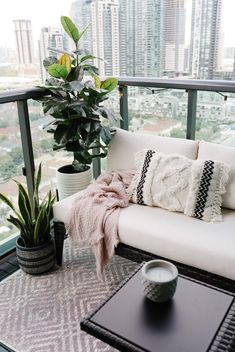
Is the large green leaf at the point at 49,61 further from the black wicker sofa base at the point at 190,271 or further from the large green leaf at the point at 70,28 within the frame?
the black wicker sofa base at the point at 190,271

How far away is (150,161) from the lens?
2.40m

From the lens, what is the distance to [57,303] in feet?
7.06

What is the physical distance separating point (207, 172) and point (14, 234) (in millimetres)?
1613

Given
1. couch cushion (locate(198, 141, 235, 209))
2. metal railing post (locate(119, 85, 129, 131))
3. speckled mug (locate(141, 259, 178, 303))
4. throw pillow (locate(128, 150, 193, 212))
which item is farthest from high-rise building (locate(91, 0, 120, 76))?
speckled mug (locate(141, 259, 178, 303))

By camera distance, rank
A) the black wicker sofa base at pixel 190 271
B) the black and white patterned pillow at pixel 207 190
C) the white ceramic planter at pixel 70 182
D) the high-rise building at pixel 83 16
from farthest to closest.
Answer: the high-rise building at pixel 83 16 < the white ceramic planter at pixel 70 182 < the black and white patterned pillow at pixel 207 190 < the black wicker sofa base at pixel 190 271

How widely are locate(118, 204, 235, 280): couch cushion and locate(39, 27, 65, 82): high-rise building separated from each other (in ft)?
4.53

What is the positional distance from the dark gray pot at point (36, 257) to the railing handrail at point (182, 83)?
1.52m

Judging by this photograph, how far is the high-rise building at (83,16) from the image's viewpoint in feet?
9.38

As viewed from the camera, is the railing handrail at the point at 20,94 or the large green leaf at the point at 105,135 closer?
the railing handrail at the point at 20,94

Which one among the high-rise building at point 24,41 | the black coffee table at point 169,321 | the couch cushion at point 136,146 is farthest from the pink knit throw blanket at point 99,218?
the high-rise building at point 24,41

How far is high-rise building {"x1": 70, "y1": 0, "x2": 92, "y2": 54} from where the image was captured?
9.38 ft

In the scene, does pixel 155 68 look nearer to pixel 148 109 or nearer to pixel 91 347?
pixel 148 109

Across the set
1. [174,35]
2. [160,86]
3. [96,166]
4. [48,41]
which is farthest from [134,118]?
[48,41]

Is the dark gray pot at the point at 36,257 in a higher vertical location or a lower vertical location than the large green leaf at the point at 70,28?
lower
